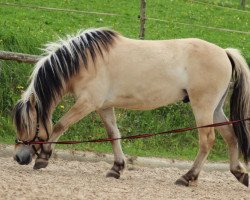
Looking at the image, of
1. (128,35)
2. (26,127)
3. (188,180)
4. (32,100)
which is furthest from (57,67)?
(128,35)

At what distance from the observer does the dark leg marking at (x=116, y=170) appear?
825cm

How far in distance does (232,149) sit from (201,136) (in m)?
0.51

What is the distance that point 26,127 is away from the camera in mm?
7715

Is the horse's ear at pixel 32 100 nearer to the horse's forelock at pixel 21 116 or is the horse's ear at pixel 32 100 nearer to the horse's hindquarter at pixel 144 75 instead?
the horse's forelock at pixel 21 116

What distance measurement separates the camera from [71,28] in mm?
16688

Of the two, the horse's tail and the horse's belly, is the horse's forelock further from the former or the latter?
the horse's tail

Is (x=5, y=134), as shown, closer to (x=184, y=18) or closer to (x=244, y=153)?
(x=244, y=153)

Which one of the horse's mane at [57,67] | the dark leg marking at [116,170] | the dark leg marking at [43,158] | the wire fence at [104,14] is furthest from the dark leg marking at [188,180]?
the wire fence at [104,14]

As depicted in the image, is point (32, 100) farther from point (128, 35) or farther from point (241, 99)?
point (128, 35)

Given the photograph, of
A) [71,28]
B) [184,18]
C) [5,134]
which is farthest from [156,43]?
[184,18]

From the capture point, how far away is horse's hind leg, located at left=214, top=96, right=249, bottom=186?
8.23 meters

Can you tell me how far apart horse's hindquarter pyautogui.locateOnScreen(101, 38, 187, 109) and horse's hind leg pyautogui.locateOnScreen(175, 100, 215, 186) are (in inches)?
11.7

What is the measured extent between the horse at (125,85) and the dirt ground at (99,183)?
246 millimetres

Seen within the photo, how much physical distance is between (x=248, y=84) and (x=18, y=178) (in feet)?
9.93
